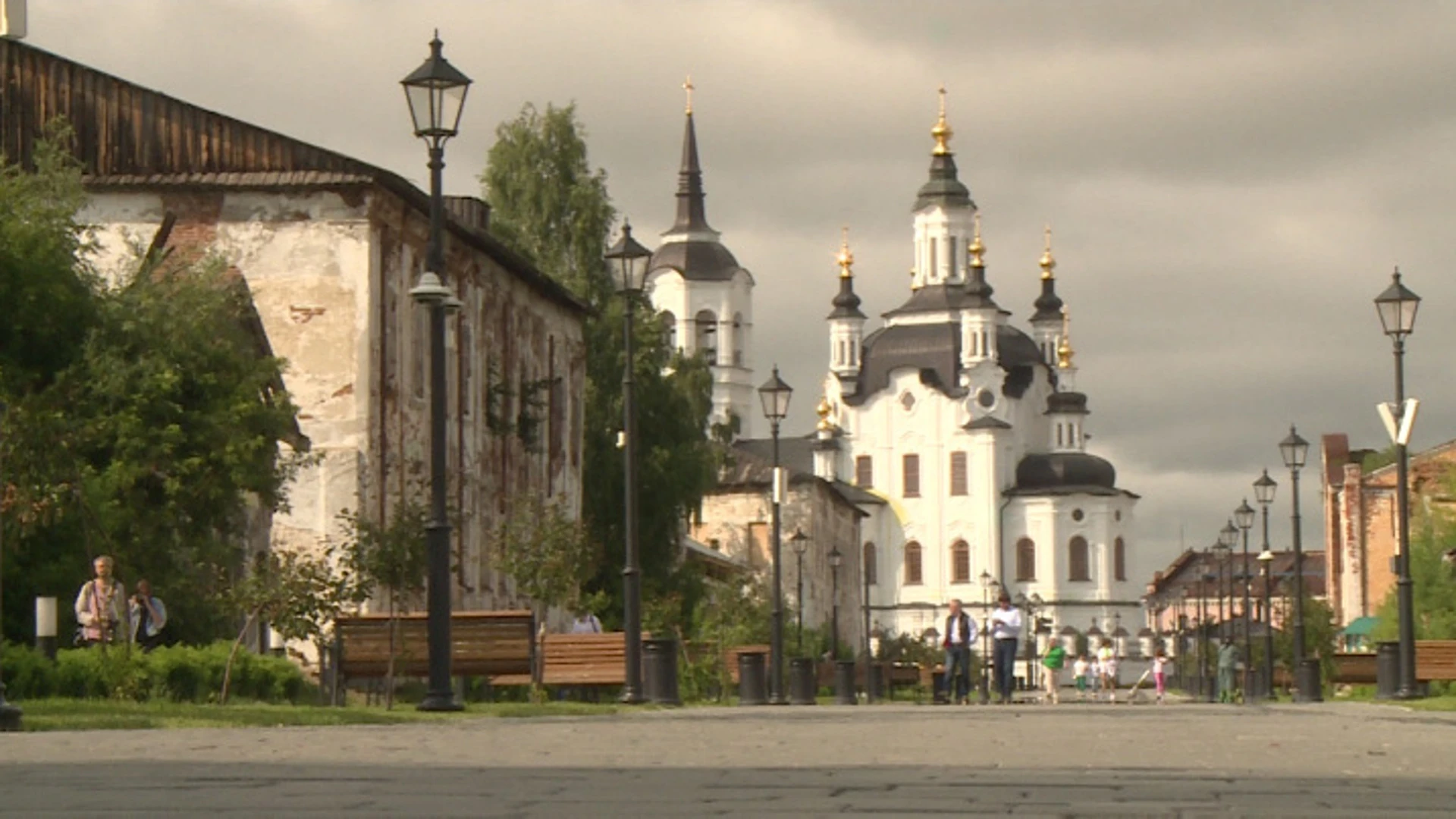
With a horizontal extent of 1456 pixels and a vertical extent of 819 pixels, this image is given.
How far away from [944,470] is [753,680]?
5569 inches

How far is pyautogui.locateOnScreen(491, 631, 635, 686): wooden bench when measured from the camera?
31484 millimetres

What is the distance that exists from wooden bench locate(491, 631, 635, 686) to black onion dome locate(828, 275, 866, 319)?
156 meters

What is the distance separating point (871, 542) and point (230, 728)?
15859 centimetres

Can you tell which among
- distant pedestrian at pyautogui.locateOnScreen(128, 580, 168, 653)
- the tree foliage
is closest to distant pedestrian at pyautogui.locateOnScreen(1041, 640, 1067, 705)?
the tree foliage

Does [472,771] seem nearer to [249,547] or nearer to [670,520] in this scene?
[249,547]

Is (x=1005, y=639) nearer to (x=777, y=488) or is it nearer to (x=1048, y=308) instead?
(x=777, y=488)

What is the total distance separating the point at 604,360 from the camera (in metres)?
67.6

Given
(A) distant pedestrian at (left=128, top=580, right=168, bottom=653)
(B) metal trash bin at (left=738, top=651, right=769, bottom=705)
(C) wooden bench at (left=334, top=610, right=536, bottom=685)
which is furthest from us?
(B) metal trash bin at (left=738, top=651, right=769, bottom=705)

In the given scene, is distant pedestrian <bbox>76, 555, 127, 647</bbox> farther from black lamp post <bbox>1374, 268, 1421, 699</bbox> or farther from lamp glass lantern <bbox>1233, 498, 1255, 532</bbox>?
lamp glass lantern <bbox>1233, 498, 1255, 532</bbox>

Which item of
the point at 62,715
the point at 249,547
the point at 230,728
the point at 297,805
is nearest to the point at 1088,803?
the point at 297,805

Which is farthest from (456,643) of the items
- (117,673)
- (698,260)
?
(698,260)

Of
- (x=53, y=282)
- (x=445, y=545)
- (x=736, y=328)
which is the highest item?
(x=736, y=328)

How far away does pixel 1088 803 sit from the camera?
10.5 meters

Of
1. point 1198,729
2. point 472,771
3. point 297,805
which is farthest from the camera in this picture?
point 1198,729
